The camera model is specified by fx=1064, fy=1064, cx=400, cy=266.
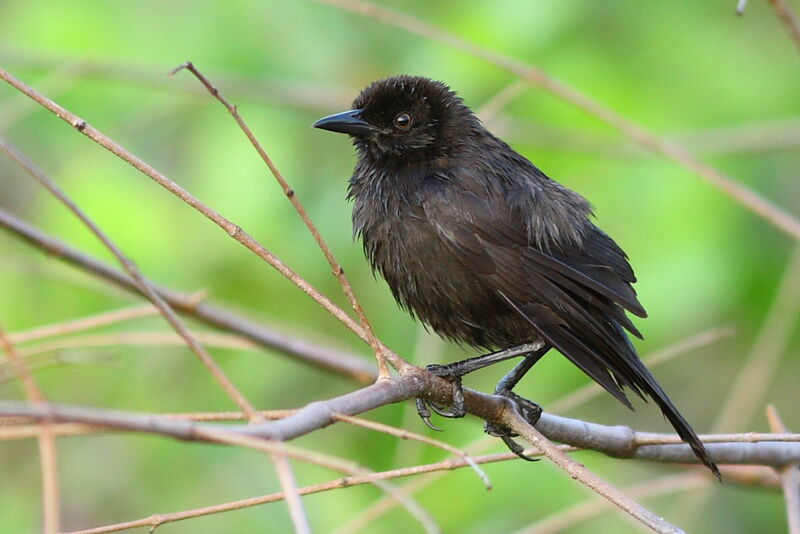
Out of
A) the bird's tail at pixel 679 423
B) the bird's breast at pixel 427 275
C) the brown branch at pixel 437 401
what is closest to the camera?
the brown branch at pixel 437 401

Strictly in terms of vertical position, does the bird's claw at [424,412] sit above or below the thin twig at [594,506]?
above

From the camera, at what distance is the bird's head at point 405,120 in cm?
362

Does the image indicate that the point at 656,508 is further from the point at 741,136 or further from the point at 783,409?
the point at 741,136

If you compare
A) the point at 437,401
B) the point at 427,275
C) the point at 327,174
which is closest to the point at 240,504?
the point at 437,401

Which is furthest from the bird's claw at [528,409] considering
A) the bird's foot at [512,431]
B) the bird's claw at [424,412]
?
the bird's claw at [424,412]

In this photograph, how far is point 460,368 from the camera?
3.03 metres

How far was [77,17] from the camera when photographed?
4.36 m

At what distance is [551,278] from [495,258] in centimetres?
18

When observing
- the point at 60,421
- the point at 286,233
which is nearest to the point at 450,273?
the point at 286,233

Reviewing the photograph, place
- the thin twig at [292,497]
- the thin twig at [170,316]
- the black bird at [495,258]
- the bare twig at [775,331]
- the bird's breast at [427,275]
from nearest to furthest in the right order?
the thin twig at [292,497] → the thin twig at [170,316] → the black bird at [495,258] → the bird's breast at [427,275] → the bare twig at [775,331]

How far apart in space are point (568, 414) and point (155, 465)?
2.04m

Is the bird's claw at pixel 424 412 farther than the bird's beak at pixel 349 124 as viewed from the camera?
No

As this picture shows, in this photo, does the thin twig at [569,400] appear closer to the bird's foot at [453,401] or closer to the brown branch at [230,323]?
the bird's foot at [453,401]

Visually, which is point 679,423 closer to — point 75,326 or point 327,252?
point 327,252
